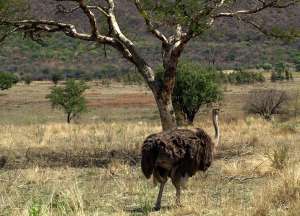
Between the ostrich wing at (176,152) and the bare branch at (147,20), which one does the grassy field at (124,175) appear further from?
the bare branch at (147,20)

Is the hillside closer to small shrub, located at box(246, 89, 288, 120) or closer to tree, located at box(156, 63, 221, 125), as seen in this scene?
small shrub, located at box(246, 89, 288, 120)

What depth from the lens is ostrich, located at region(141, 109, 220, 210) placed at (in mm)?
9242

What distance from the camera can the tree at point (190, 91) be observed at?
98.7ft

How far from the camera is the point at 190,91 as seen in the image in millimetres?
29859

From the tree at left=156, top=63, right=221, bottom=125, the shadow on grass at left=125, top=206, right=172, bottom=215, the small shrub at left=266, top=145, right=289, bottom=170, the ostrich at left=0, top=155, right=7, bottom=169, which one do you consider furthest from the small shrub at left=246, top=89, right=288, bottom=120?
the shadow on grass at left=125, top=206, right=172, bottom=215

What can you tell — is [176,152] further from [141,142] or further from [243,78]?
[243,78]

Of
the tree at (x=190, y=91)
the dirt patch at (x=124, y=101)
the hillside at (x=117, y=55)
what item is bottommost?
the hillside at (x=117, y=55)

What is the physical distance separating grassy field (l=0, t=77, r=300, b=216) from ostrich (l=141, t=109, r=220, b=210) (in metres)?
0.39

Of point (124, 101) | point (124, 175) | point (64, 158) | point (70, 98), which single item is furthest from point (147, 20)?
point (124, 101)

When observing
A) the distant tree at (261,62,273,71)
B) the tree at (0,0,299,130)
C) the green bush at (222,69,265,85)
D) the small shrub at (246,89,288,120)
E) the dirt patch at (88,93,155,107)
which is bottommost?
the distant tree at (261,62,273,71)

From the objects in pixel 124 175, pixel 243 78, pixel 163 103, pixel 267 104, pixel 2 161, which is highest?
pixel 124 175

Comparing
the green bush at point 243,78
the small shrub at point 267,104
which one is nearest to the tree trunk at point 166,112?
the small shrub at point 267,104

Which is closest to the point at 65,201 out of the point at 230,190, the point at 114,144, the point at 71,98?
the point at 230,190

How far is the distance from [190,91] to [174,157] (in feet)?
68.0
